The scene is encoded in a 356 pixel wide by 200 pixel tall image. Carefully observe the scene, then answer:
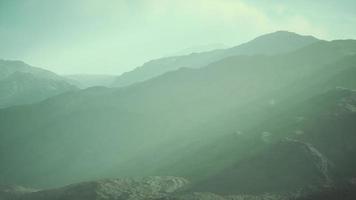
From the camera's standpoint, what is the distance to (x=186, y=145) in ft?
334

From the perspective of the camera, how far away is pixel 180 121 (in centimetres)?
13188

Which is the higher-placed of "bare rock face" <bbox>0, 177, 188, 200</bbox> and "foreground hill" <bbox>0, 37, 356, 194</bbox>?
"foreground hill" <bbox>0, 37, 356, 194</bbox>

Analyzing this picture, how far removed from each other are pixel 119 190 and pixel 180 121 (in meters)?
72.7

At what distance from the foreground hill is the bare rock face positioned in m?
5.93

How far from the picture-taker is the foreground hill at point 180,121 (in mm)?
81250

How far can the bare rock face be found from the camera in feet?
189

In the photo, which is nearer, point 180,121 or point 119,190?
point 119,190

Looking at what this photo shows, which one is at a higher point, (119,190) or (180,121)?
(180,121)

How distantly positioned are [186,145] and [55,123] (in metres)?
67.1

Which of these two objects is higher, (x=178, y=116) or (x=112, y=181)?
(x=178, y=116)

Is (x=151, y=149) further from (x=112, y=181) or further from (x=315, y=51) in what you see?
(x=315, y=51)

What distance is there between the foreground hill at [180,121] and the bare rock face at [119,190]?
19.5 ft

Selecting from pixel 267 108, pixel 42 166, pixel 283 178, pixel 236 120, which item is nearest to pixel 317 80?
pixel 267 108

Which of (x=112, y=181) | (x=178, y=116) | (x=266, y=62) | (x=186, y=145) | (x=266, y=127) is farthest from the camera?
(x=266, y=62)
